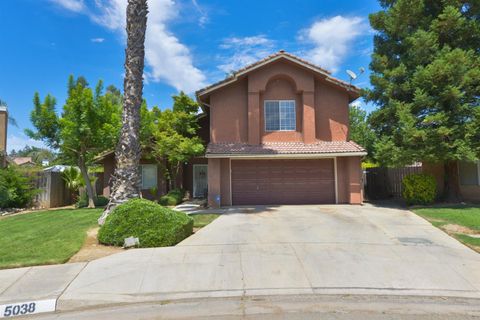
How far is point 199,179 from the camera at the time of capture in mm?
21016

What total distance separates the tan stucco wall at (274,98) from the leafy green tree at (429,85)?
6.33 feet

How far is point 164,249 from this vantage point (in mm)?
8125

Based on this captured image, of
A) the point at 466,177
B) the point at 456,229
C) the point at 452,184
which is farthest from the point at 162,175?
the point at 466,177

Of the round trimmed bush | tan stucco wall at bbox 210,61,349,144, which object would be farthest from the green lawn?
the round trimmed bush

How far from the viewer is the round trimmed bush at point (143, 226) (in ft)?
27.7

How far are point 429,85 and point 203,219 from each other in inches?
440

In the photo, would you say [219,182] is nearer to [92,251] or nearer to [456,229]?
[92,251]

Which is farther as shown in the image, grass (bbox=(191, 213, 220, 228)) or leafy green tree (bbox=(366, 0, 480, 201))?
leafy green tree (bbox=(366, 0, 480, 201))

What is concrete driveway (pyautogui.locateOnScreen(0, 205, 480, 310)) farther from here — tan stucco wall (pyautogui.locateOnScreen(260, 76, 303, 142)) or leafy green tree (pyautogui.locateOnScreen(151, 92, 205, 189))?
leafy green tree (pyautogui.locateOnScreen(151, 92, 205, 189))

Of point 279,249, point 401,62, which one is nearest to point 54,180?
point 279,249

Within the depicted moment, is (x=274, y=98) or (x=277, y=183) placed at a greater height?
(x=274, y=98)

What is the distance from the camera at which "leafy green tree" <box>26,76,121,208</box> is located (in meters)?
15.4

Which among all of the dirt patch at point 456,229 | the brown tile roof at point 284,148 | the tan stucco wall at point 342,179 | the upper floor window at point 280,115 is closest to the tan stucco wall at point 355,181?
the tan stucco wall at point 342,179

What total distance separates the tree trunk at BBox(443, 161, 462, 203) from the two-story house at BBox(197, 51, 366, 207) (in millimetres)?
3973
